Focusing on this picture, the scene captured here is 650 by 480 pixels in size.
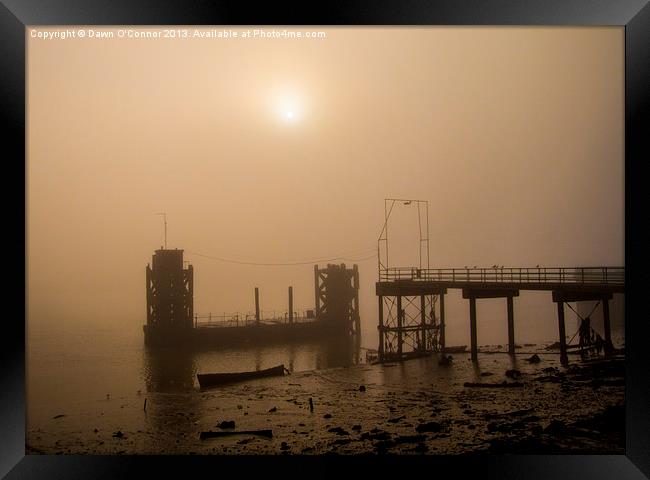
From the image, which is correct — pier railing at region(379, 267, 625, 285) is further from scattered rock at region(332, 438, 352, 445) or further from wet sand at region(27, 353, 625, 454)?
scattered rock at region(332, 438, 352, 445)

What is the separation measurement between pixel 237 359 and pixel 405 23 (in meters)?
15.3

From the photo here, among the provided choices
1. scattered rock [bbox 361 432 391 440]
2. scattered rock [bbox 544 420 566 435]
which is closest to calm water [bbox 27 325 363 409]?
scattered rock [bbox 361 432 391 440]

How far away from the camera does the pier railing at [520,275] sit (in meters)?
10.3

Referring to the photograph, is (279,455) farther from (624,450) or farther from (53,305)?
(53,305)

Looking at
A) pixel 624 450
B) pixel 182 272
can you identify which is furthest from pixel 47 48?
pixel 624 450

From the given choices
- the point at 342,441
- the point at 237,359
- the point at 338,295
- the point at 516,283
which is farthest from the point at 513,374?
the point at 237,359

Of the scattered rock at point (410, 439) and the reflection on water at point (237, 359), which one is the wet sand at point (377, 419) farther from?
the reflection on water at point (237, 359)

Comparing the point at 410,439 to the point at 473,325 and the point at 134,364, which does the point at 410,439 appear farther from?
the point at 134,364

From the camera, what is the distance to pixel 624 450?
314 inches

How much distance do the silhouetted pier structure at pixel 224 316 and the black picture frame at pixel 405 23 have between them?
211 inches

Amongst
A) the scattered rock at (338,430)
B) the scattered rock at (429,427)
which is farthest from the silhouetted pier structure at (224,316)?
the scattered rock at (429,427)

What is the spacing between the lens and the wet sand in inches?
325

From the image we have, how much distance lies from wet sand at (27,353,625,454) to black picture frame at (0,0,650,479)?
30 centimetres

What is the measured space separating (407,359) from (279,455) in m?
7.45
